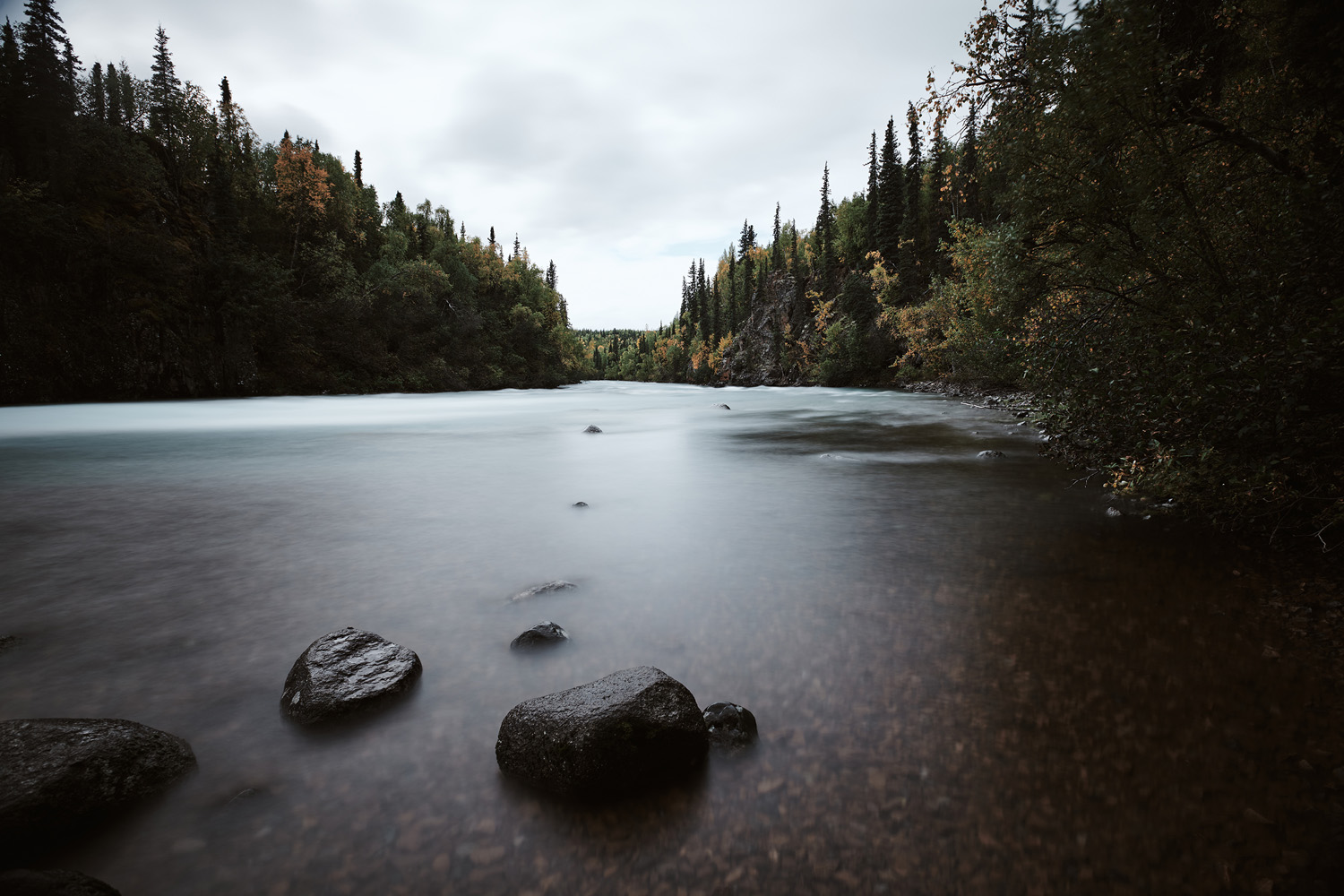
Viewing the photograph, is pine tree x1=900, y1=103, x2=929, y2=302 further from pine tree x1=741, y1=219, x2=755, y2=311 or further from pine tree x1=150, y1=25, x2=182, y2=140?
pine tree x1=150, y1=25, x2=182, y2=140

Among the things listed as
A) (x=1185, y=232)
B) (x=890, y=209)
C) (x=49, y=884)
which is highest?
(x=890, y=209)

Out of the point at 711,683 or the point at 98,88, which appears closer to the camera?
the point at 711,683

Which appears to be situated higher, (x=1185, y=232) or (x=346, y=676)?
(x=1185, y=232)

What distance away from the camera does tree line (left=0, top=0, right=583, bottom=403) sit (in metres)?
30.4

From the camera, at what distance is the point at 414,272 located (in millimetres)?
56062

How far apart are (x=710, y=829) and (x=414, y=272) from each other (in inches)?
2468

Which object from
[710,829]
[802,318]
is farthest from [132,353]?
[802,318]

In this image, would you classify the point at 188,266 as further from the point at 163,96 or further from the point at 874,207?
the point at 874,207

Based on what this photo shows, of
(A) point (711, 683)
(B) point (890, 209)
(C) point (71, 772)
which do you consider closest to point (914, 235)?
(B) point (890, 209)

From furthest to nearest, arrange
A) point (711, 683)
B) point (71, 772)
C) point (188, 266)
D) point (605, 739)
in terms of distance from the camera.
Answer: point (188, 266) → point (711, 683) → point (605, 739) → point (71, 772)

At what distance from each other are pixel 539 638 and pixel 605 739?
1834 mm

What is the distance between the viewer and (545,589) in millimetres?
5707

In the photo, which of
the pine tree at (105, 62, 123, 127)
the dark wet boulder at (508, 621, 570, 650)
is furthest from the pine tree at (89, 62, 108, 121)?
the dark wet boulder at (508, 621, 570, 650)

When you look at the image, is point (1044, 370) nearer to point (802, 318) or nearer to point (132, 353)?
point (132, 353)
